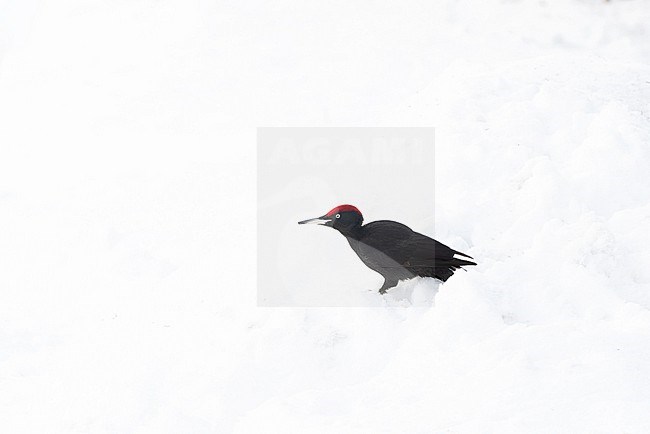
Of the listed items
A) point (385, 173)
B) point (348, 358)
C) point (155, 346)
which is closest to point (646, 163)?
point (385, 173)

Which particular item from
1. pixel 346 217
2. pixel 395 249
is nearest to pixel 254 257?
pixel 346 217

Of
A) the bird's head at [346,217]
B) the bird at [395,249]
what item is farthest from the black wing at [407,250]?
the bird's head at [346,217]

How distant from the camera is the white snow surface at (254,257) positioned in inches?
168

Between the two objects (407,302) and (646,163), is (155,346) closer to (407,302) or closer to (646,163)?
(407,302)

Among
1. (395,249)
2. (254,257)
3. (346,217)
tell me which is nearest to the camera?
(395,249)

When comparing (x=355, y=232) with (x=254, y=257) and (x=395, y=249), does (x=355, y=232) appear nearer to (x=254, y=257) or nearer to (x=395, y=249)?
(x=395, y=249)

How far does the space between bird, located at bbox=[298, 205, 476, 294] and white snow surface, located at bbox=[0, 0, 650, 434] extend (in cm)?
21

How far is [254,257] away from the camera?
6418 mm

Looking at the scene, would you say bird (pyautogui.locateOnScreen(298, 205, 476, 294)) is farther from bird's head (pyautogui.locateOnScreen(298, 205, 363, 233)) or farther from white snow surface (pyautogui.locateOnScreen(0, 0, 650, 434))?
white snow surface (pyautogui.locateOnScreen(0, 0, 650, 434))

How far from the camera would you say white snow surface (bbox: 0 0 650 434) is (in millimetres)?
4266

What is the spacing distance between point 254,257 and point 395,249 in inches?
75.2

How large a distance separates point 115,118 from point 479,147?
8.80 metres

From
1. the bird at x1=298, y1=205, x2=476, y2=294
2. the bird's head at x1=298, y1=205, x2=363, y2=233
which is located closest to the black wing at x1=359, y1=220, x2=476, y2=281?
the bird at x1=298, y1=205, x2=476, y2=294

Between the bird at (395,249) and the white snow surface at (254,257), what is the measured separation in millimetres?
210
